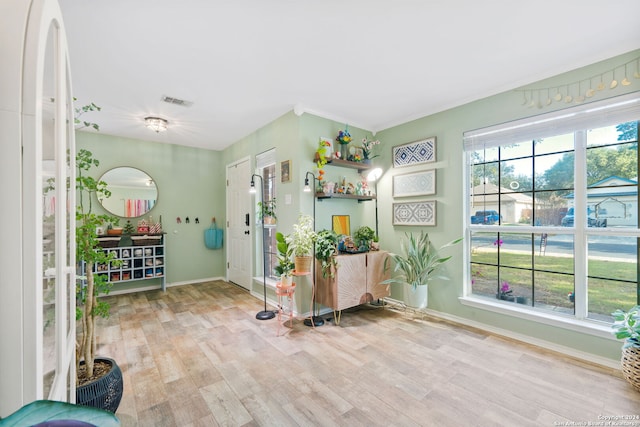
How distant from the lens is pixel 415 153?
350 centimetres

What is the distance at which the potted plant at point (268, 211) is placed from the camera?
13.1 feet

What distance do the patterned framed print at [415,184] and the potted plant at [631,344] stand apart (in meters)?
1.86

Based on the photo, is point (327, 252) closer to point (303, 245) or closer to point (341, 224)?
point (303, 245)

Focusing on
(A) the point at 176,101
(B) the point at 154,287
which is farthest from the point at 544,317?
(B) the point at 154,287

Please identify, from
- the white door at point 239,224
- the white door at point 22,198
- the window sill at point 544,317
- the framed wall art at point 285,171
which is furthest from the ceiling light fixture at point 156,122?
the window sill at point 544,317

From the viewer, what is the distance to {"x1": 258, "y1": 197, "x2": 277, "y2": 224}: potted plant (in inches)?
157

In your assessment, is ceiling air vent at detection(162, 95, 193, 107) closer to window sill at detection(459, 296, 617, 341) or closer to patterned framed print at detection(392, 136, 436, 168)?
patterned framed print at detection(392, 136, 436, 168)

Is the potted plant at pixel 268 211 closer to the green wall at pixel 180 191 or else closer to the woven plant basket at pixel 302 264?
the woven plant basket at pixel 302 264

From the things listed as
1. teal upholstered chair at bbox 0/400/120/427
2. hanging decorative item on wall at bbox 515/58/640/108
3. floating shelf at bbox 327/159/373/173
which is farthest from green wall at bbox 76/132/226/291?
teal upholstered chair at bbox 0/400/120/427

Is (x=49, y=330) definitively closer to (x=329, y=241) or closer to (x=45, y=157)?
(x=45, y=157)

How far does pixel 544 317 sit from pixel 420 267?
116 centimetres

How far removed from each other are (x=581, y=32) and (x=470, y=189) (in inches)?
60.2

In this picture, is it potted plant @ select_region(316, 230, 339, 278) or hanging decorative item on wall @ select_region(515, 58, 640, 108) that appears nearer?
hanging decorative item on wall @ select_region(515, 58, 640, 108)

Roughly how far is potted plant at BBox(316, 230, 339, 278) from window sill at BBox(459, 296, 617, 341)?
4.87 feet
